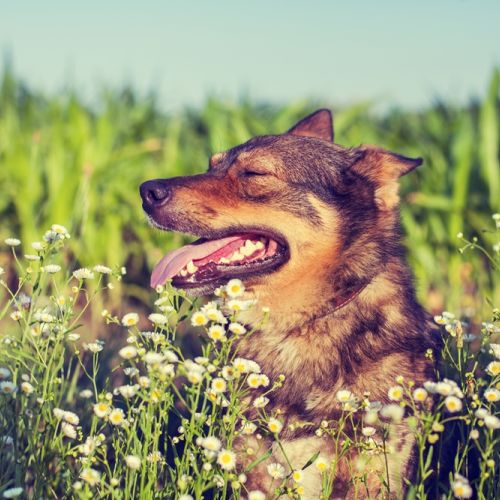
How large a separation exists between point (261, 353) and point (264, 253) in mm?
489

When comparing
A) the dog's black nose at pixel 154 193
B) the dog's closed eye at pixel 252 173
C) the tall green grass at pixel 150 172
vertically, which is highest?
the dog's closed eye at pixel 252 173

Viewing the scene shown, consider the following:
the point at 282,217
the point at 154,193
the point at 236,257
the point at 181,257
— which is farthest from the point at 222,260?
the point at 154,193

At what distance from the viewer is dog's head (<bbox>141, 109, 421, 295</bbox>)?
357cm

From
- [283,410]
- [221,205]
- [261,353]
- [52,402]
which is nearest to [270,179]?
[221,205]

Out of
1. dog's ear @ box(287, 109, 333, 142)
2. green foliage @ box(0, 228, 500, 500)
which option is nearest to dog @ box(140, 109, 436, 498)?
green foliage @ box(0, 228, 500, 500)

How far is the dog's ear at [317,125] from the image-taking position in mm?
4699

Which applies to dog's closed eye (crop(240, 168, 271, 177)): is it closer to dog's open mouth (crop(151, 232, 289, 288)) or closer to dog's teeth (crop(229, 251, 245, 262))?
dog's open mouth (crop(151, 232, 289, 288))

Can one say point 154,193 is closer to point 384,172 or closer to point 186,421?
point 384,172

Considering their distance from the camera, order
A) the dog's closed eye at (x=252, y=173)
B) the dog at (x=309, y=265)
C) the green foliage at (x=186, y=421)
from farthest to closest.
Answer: the dog's closed eye at (x=252, y=173) → the dog at (x=309, y=265) → the green foliage at (x=186, y=421)

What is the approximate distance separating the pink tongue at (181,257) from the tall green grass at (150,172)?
287 cm

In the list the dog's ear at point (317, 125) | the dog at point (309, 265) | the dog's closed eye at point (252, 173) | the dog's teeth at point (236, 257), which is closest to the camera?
the dog at point (309, 265)

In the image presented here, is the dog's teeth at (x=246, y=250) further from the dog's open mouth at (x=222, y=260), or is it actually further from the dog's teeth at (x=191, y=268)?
the dog's teeth at (x=191, y=268)

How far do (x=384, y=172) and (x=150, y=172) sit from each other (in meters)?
4.33

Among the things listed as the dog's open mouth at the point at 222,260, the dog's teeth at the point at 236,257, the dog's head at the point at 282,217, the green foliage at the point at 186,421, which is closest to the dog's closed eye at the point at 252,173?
the dog's head at the point at 282,217
